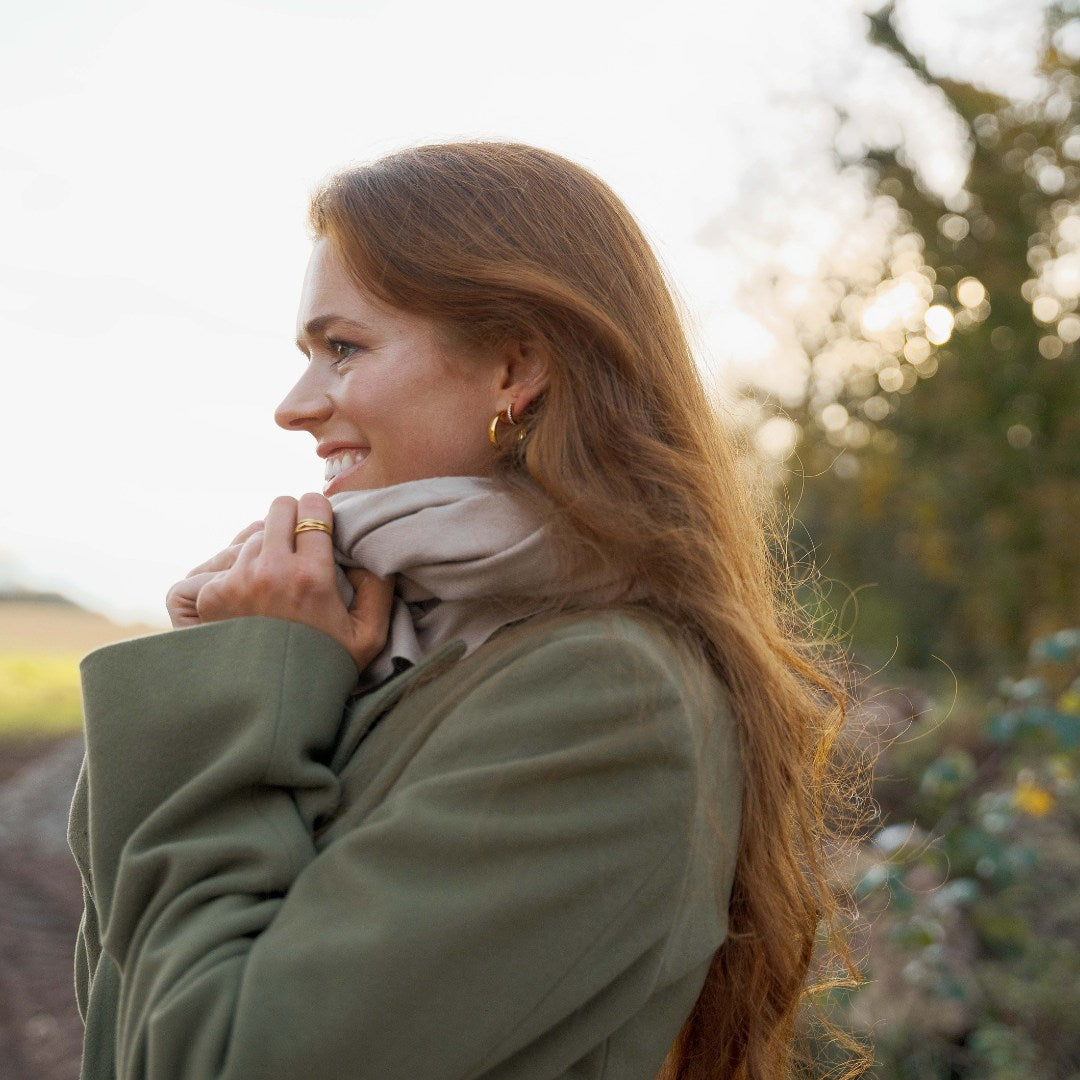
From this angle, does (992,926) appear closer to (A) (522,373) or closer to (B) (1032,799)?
(B) (1032,799)

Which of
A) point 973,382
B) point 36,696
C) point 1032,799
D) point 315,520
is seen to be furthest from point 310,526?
point 973,382

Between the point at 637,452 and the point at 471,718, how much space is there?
530 millimetres

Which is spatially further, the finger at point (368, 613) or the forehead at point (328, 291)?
the forehead at point (328, 291)

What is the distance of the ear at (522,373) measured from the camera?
187 cm

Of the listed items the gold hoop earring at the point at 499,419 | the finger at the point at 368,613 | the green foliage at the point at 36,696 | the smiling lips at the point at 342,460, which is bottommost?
the green foliage at the point at 36,696

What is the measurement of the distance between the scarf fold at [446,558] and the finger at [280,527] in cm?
6

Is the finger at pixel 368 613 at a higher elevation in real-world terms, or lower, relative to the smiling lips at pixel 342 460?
lower

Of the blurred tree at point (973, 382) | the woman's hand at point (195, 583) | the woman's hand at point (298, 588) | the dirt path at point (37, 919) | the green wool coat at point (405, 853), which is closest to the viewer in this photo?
the green wool coat at point (405, 853)

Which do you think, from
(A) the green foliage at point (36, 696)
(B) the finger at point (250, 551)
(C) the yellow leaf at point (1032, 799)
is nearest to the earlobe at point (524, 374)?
(B) the finger at point (250, 551)

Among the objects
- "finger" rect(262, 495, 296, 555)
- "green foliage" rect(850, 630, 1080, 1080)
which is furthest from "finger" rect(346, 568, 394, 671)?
"green foliage" rect(850, 630, 1080, 1080)

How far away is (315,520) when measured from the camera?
1721mm

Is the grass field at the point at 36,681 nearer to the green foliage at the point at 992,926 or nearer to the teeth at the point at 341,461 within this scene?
the green foliage at the point at 992,926

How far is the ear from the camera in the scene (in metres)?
1.87

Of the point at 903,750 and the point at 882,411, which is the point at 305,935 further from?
the point at 882,411
